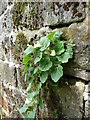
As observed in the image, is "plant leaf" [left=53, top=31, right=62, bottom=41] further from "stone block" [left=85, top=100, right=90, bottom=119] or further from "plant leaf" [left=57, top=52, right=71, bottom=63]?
"stone block" [left=85, top=100, right=90, bottom=119]

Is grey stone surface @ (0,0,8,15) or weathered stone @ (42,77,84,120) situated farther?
grey stone surface @ (0,0,8,15)

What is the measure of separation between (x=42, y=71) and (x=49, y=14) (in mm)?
312

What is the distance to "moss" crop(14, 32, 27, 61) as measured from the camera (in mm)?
1059

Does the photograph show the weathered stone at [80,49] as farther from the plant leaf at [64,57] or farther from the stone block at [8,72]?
the stone block at [8,72]

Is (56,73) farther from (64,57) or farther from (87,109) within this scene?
(87,109)

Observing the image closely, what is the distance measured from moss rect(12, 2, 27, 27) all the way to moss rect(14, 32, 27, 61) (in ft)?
0.31

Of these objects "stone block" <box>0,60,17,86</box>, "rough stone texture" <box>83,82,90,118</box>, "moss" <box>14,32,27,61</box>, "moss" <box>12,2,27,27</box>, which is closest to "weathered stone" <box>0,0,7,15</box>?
"moss" <box>12,2,27,27</box>

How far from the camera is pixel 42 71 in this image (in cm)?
80

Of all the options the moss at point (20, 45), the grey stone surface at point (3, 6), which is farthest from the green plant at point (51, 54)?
the grey stone surface at point (3, 6)

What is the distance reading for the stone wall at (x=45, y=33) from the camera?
2.29 feet

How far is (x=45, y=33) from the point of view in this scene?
875 millimetres

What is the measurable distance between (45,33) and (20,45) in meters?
0.29

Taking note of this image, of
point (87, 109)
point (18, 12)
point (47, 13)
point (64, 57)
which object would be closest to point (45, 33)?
point (47, 13)

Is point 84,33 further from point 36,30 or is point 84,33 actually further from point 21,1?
point 21,1
